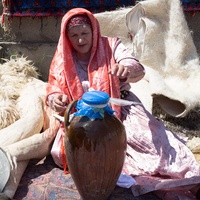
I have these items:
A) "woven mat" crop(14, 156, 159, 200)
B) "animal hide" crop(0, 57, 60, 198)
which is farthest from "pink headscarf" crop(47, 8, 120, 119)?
"woven mat" crop(14, 156, 159, 200)

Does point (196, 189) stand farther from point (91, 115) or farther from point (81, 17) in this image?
point (81, 17)

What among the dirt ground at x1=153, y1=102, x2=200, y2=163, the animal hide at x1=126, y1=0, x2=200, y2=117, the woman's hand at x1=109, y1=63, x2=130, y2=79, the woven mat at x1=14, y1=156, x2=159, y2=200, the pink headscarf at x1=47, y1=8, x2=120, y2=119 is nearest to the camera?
the woman's hand at x1=109, y1=63, x2=130, y2=79

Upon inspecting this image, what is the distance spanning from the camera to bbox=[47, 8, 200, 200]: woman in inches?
97.2

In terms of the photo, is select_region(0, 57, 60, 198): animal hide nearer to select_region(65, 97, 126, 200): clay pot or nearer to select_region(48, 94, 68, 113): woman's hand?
select_region(48, 94, 68, 113): woman's hand

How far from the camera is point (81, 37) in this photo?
8.43 feet

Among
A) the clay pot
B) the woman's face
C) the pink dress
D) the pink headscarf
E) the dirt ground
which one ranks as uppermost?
the woman's face

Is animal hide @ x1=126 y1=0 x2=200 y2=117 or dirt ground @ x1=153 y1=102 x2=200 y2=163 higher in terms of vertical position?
animal hide @ x1=126 y1=0 x2=200 y2=117

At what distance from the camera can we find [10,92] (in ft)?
11.5

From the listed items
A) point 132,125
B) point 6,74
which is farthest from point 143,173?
point 6,74

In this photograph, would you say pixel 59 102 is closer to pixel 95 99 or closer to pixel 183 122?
pixel 95 99

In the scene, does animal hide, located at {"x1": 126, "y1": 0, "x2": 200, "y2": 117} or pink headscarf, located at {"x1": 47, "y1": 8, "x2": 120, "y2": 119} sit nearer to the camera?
pink headscarf, located at {"x1": 47, "y1": 8, "x2": 120, "y2": 119}

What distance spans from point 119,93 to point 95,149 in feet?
2.44

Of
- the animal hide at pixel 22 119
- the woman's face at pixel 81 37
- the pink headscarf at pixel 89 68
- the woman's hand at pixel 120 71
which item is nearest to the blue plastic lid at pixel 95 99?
the woman's hand at pixel 120 71

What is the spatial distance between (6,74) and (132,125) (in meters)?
1.74
